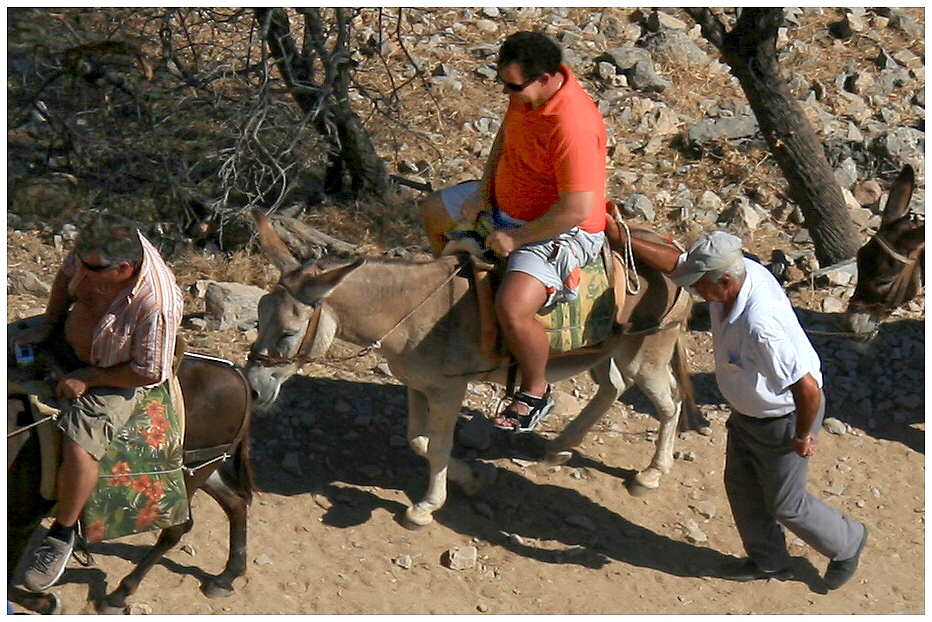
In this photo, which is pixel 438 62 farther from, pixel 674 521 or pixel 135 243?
pixel 135 243

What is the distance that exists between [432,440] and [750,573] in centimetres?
198

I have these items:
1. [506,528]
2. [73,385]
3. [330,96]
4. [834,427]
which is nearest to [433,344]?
[506,528]

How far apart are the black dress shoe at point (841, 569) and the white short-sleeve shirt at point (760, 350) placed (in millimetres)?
1136

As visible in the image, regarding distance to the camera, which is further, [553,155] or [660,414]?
[660,414]

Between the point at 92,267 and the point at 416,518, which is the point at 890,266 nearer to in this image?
the point at 416,518

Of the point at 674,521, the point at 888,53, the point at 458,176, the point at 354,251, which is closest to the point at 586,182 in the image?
the point at 674,521

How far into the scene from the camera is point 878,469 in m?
7.49

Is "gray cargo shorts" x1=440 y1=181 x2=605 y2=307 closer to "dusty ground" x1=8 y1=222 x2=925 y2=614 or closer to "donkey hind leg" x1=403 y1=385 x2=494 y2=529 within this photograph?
"donkey hind leg" x1=403 y1=385 x2=494 y2=529

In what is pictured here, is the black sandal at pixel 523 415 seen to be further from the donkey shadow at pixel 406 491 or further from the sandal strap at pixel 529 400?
the donkey shadow at pixel 406 491

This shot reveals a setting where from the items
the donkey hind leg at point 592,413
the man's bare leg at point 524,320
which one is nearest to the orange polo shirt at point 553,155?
the man's bare leg at point 524,320

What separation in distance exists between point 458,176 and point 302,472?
13.1ft

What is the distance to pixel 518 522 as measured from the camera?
6938 mm

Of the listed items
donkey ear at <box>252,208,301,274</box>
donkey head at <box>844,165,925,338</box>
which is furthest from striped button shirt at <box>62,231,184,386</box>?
donkey head at <box>844,165,925,338</box>

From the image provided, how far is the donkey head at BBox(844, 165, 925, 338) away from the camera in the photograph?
7.20 metres
